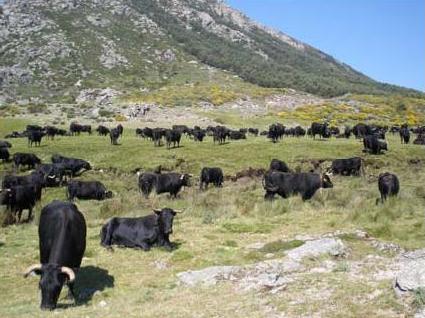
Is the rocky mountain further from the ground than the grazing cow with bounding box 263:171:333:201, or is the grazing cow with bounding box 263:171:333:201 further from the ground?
the rocky mountain

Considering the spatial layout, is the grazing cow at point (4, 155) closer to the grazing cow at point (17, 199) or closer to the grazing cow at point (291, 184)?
the grazing cow at point (17, 199)

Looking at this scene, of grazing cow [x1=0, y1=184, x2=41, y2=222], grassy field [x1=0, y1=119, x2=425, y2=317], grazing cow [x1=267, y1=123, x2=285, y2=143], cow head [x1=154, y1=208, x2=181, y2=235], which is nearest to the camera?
grassy field [x1=0, y1=119, x2=425, y2=317]

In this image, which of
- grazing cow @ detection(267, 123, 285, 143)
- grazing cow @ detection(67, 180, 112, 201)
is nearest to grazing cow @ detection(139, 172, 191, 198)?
grazing cow @ detection(67, 180, 112, 201)

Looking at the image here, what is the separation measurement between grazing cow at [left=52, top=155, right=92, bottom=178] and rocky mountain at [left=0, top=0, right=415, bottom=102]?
60159mm

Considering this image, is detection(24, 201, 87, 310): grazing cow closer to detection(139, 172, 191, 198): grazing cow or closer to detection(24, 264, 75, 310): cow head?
detection(24, 264, 75, 310): cow head

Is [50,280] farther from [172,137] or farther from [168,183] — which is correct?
[172,137]

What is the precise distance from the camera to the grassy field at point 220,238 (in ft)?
33.7

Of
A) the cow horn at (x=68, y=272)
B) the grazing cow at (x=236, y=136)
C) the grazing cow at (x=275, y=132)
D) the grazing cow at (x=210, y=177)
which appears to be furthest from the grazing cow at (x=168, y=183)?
the grazing cow at (x=236, y=136)

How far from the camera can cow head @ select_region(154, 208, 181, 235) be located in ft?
55.3

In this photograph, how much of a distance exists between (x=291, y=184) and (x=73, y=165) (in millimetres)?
15562

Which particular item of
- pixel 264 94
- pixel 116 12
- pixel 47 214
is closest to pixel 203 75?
pixel 264 94

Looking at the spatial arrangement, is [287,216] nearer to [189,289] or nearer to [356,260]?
[356,260]

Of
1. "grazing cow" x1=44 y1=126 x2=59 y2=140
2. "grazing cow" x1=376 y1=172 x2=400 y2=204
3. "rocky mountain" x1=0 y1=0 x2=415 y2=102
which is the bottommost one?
"grazing cow" x1=376 y1=172 x2=400 y2=204

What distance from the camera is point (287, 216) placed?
21.1 metres
